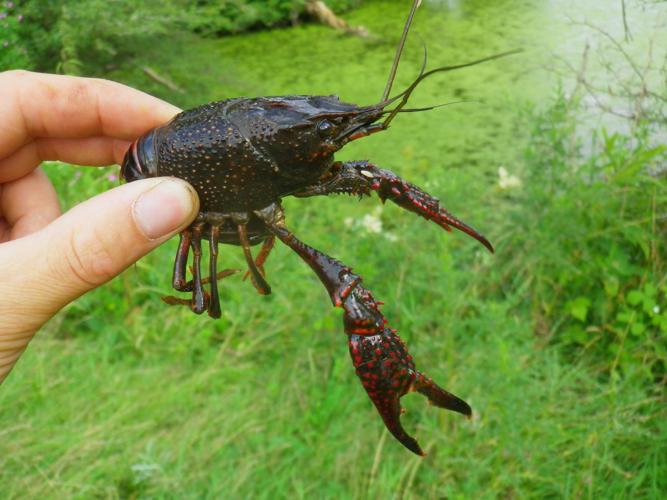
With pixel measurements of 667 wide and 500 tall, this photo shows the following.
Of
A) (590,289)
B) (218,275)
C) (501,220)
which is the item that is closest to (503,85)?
(501,220)

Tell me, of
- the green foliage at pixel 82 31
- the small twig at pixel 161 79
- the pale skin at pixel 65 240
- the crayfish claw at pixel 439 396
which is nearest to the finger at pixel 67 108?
the pale skin at pixel 65 240

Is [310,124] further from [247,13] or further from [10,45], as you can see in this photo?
[247,13]

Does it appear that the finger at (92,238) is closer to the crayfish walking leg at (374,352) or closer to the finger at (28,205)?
the crayfish walking leg at (374,352)

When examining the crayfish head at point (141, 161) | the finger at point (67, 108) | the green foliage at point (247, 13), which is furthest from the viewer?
the green foliage at point (247, 13)

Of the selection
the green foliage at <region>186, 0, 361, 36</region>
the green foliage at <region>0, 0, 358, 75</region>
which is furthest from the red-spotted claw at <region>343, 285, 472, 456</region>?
the green foliage at <region>186, 0, 361, 36</region>

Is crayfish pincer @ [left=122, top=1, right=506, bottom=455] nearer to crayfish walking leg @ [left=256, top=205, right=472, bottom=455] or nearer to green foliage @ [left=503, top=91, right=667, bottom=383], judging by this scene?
crayfish walking leg @ [left=256, top=205, right=472, bottom=455]

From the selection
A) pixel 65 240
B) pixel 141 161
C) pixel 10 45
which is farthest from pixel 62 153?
pixel 10 45
